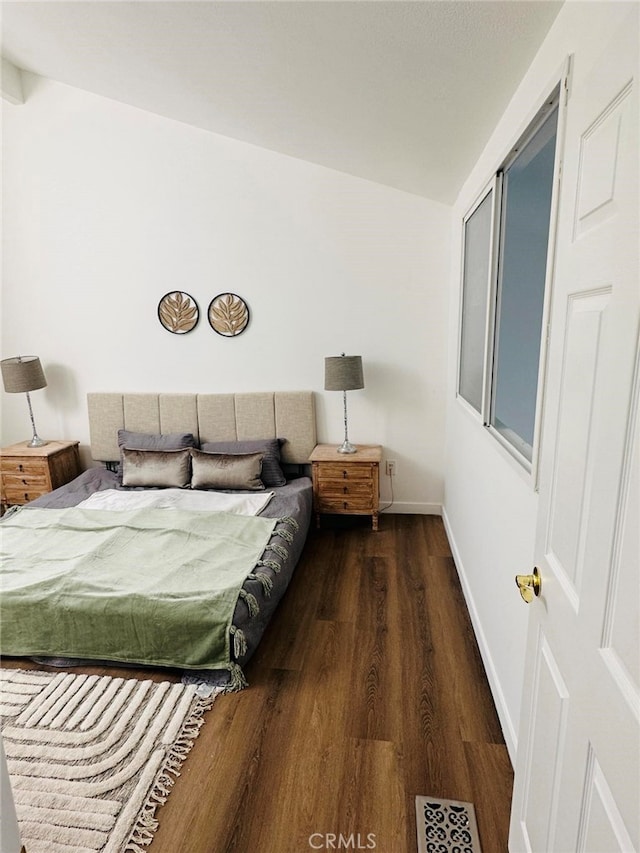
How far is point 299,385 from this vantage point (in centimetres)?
370

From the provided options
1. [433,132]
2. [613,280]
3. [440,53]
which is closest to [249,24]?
[440,53]

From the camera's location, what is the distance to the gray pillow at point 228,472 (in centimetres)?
337

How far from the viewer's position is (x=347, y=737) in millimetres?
1778

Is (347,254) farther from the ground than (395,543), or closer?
farther from the ground

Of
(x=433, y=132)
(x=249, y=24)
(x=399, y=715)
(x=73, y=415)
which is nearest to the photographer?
(x=249, y=24)

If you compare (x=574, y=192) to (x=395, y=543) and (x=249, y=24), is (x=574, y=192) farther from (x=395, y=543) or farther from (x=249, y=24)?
(x=395, y=543)

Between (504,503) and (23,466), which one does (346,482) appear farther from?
(23,466)

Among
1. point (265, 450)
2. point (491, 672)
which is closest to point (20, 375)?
point (265, 450)

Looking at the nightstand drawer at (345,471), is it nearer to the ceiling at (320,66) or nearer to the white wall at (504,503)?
the white wall at (504,503)

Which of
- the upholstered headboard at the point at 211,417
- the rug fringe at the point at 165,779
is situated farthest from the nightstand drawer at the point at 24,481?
the rug fringe at the point at 165,779

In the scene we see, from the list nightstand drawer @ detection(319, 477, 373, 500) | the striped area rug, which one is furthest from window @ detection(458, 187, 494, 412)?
the striped area rug

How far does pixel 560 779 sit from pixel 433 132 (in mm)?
2351

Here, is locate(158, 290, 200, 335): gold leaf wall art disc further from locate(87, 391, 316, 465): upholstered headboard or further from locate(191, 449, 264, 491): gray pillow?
locate(191, 449, 264, 491): gray pillow

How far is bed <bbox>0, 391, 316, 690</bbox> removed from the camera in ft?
6.83
